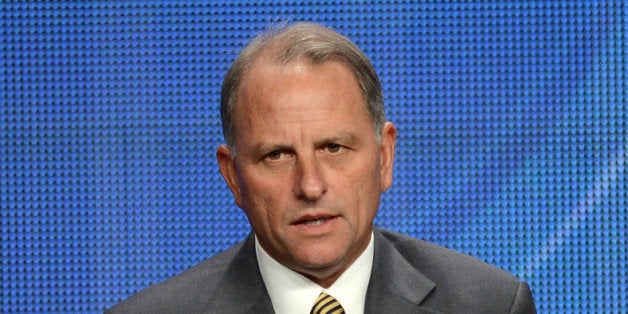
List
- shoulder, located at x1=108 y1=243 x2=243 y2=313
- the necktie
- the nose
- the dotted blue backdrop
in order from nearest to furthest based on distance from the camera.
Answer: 1. the nose
2. the necktie
3. shoulder, located at x1=108 y1=243 x2=243 y2=313
4. the dotted blue backdrop

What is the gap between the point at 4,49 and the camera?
3.03m

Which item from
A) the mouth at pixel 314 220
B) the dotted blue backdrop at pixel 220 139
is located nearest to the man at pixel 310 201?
the mouth at pixel 314 220

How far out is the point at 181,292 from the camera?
149cm

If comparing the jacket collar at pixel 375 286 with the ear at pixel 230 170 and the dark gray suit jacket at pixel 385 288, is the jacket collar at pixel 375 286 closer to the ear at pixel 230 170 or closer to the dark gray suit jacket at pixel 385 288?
the dark gray suit jacket at pixel 385 288

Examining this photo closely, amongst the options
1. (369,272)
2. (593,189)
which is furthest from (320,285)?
(593,189)

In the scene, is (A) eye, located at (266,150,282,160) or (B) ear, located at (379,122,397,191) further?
(B) ear, located at (379,122,397,191)

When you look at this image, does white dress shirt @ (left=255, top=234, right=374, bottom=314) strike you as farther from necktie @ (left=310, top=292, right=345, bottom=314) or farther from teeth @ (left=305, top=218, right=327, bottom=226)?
teeth @ (left=305, top=218, right=327, bottom=226)

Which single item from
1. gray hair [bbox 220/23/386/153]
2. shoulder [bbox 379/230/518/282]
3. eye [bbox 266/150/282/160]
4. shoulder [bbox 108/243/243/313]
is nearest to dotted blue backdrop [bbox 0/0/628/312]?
shoulder [bbox 379/230/518/282]

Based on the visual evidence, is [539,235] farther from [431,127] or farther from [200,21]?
[200,21]

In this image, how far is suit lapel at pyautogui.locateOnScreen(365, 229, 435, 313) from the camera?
1443mm

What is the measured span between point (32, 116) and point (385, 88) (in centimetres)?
122

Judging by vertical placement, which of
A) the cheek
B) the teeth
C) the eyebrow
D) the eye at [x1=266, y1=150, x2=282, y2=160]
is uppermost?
the eyebrow

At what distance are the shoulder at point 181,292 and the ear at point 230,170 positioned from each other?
0.47 feet

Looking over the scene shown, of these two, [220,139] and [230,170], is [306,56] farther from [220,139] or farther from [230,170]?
[220,139]
